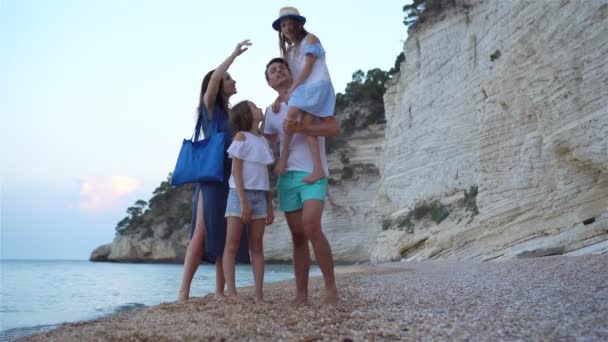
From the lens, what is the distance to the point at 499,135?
13805mm

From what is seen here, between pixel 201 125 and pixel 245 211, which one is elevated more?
pixel 201 125

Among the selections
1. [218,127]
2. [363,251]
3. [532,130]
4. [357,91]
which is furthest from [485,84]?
[357,91]

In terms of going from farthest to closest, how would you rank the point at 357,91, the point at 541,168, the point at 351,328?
the point at 357,91 → the point at 541,168 → the point at 351,328

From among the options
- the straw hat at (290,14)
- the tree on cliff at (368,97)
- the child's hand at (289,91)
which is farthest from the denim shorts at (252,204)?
the tree on cliff at (368,97)

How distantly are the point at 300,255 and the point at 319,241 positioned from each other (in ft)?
0.89

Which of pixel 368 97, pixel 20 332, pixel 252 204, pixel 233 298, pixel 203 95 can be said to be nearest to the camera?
pixel 252 204

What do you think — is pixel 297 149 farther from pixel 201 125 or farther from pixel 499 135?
pixel 499 135

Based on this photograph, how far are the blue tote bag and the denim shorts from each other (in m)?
0.33

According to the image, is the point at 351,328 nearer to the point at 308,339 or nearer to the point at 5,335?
the point at 308,339

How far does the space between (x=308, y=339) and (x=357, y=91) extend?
1436 inches

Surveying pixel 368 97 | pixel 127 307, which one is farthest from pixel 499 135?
pixel 368 97

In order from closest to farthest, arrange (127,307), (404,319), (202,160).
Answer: (404,319) < (202,160) < (127,307)

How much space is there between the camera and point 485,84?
14.3 m

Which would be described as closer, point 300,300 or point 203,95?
point 300,300
